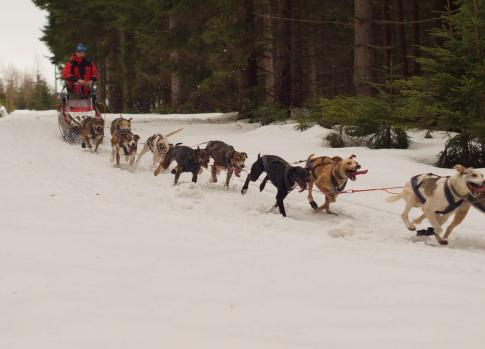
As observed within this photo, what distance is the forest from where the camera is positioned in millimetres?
9672

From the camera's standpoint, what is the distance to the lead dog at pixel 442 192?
18.7ft

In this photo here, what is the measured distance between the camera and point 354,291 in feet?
13.2

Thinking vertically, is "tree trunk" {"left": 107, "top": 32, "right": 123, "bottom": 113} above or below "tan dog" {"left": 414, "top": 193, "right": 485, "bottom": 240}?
above

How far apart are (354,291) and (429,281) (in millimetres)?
722

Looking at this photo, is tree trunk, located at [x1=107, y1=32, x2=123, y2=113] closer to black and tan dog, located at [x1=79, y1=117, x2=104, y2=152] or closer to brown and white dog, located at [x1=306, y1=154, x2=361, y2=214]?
black and tan dog, located at [x1=79, y1=117, x2=104, y2=152]

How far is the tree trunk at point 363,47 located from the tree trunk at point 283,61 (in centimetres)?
372

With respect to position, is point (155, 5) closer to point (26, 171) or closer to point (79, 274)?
point (26, 171)

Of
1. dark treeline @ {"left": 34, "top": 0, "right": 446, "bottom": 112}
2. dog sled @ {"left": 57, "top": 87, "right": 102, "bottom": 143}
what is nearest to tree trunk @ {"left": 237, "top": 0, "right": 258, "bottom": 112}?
dark treeline @ {"left": 34, "top": 0, "right": 446, "bottom": 112}

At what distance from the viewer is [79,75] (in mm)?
14781

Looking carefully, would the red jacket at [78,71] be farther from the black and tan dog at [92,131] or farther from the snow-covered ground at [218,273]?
the snow-covered ground at [218,273]

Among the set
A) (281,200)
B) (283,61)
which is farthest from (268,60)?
(281,200)

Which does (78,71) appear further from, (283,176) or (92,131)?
(283,176)

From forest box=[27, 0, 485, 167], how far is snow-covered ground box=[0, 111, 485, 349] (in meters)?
2.89

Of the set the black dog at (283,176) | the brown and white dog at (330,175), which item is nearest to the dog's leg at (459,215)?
the brown and white dog at (330,175)
